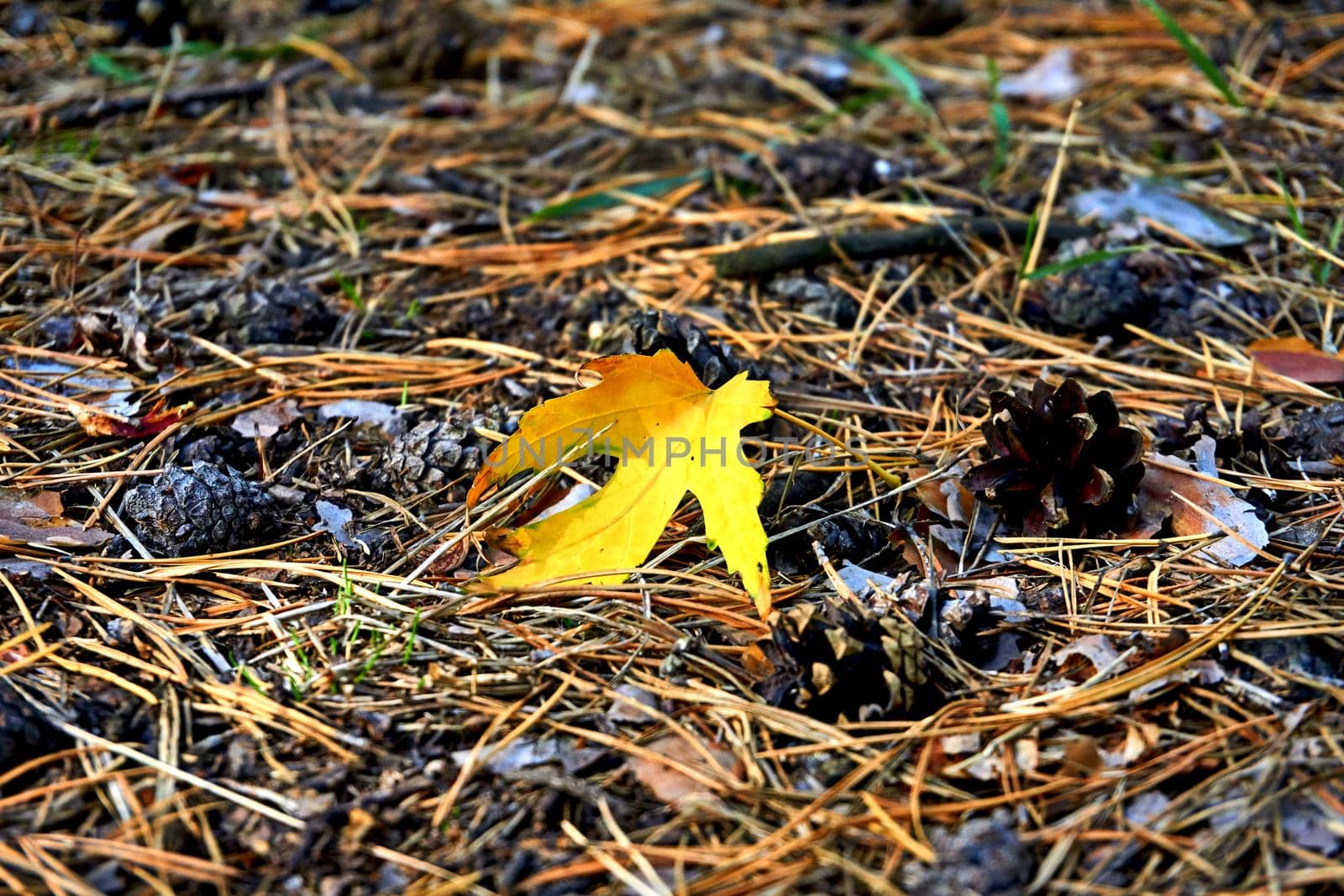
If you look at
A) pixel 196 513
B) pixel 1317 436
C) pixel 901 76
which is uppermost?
pixel 901 76

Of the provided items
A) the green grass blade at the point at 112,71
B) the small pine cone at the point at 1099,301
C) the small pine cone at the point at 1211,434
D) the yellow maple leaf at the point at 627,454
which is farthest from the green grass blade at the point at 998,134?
the green grass blade at the point at 112,71

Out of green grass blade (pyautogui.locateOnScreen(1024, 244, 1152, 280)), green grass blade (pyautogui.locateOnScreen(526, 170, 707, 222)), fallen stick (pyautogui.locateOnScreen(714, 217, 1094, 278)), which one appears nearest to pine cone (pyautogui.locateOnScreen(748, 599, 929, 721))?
green grass blade (pyautogui.locateOnScreen(1024, 244, 1152, 280))

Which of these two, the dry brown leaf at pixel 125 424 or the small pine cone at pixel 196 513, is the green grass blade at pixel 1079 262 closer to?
the small pine cone at pixel 196 513

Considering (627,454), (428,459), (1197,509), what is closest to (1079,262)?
(1197,509)

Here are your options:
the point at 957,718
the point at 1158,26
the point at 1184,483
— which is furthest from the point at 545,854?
the point at 1158,26

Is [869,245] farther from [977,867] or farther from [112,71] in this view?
[112,71]

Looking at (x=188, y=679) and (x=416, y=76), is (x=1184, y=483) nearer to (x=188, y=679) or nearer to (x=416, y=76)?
(x=188, y=679)

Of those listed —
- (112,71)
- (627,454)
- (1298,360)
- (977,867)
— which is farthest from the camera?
(112,71)
